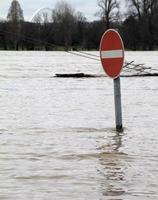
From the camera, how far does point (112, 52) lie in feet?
38.6

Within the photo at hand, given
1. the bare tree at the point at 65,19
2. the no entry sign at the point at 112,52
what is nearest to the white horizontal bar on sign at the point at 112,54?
the no entry sign at the point at 112,52

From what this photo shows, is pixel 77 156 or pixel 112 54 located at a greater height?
pixel 112 54

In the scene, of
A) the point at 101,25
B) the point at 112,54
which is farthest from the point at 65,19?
the point at 112,54

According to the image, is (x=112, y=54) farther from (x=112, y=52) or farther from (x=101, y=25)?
(x=101, y=25)

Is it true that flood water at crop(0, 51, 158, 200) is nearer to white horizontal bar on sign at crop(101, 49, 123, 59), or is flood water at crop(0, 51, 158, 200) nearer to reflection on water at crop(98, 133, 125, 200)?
reflection on water at crop(98, 133, 125, 200)

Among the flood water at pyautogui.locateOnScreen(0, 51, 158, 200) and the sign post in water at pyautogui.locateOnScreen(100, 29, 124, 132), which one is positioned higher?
the sign post in water at pyautogui.locateOnScreen(100, 29, 124, 132)

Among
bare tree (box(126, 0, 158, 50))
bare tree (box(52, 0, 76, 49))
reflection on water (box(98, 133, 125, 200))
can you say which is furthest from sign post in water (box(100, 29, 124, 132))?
bare tree (box(126, 0, 158, 50))

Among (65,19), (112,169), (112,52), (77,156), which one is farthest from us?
(65,19)

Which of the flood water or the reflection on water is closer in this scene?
the reflection on water

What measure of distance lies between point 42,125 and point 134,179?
6.60m

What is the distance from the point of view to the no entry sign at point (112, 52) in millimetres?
11711

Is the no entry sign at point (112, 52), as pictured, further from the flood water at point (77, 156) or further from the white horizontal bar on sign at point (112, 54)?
the flood water at point (77, 156)

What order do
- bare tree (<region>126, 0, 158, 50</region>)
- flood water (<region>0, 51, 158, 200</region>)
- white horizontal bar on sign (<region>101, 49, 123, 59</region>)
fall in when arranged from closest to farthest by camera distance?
flood water (<region>0, 51, 158, 200</region>) → white horizontal bar on sign (<region>101, 49, 123, 59</region>) → bare tree (<region>126, 0, 158, 50</region>)

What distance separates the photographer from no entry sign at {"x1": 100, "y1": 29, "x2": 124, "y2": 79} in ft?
38.4
